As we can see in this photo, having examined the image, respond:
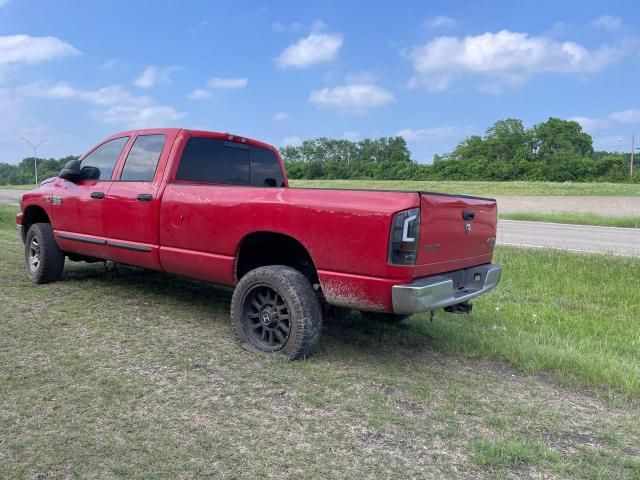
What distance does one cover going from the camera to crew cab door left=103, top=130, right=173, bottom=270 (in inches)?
196

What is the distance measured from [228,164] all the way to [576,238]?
40.6ft

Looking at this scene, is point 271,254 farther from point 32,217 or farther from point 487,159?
point 487,159

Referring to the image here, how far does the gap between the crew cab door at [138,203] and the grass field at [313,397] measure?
23.7 inches

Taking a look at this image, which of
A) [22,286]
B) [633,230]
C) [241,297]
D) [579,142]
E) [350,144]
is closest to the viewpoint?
[241,297]

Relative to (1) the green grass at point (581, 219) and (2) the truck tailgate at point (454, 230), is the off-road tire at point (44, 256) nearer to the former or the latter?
(2) the truck tailgate at point (454, 230)

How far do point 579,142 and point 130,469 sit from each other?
3166 inches

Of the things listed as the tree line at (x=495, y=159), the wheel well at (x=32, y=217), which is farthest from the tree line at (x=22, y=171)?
the wheel well at (x=32, y=217)

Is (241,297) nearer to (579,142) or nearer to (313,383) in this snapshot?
(313,383)

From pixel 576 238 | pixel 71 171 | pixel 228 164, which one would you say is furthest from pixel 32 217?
pixel 576 238

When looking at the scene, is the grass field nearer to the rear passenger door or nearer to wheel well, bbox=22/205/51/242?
the rear passenger door

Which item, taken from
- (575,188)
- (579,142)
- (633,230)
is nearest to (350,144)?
(579,142)

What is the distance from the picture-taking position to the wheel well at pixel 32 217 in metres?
6.75

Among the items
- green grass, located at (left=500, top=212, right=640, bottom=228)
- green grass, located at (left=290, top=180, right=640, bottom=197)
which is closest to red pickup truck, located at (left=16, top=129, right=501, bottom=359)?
green grass, located at (left=500, top=212, right=640, bottom=228)

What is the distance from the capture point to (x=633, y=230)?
59.6 ft
